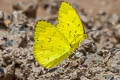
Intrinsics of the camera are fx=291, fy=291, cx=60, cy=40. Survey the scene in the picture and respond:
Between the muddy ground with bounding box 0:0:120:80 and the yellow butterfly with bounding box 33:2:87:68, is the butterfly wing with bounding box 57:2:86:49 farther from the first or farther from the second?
the muddy ground with bounding box 0:0:120:80

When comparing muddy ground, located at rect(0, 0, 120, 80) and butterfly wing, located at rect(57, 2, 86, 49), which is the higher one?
butterfly wing, located at rect(57, 2, 86, 49)

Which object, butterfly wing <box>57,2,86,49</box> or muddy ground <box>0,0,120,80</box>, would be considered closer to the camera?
muddy ground <box>0,0,120,80</box>

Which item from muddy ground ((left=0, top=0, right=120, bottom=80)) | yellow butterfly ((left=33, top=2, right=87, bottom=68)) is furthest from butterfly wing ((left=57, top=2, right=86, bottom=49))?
muddy ground ((left=0, top=0, right=120, bottom=80))

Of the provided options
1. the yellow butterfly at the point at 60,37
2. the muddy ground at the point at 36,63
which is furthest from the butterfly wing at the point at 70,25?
the muddy ground at the point at 36,63

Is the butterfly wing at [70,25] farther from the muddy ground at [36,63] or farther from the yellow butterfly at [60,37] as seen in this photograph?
the muddy ground at [36,63]

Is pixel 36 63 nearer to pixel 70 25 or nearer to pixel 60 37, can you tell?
pixel 60 37

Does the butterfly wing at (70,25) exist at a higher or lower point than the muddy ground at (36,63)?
higher
